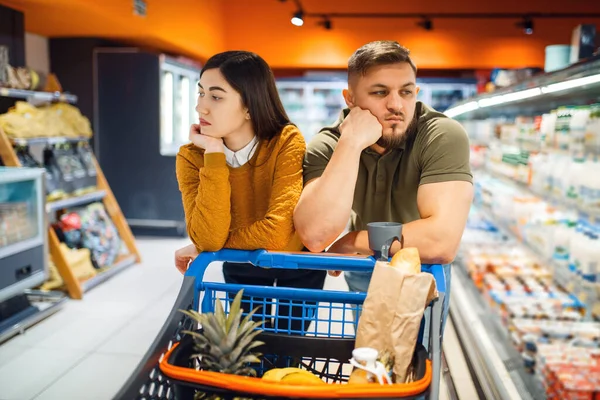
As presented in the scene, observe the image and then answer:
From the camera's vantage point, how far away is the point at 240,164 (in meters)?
1.60

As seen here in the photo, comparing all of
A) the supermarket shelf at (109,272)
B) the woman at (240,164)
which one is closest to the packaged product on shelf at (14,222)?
the supermarket shelf at (109,272)

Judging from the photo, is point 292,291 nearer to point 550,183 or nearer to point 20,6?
point 550,183

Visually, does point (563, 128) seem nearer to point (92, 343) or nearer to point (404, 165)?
point (404, 165)

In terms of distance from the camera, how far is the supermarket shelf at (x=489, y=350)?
8.87ft

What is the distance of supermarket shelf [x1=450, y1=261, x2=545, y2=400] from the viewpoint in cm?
271

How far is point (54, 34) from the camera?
670 cm

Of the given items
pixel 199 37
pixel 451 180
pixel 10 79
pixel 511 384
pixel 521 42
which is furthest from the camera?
pixel 521 42

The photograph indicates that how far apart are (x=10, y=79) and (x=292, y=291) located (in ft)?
13.7

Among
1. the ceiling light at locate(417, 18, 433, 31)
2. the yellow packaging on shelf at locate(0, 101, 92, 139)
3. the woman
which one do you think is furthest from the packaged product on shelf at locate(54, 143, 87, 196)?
the ceiling light at locate(417, 18, 433, 31)

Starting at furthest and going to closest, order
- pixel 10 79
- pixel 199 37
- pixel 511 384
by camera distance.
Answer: pixel 199 37
pixel 10 79
pixel 511 384

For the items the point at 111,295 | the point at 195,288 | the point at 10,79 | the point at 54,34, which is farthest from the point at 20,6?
the point at 195,288

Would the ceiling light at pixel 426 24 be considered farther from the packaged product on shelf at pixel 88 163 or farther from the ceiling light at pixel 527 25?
the packaged product on shelf at pixel 88 163

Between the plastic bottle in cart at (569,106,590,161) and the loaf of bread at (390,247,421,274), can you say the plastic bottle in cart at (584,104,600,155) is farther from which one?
the loaf of bread at (390,247,421,274)

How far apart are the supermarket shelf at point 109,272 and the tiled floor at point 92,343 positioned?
6 cm
